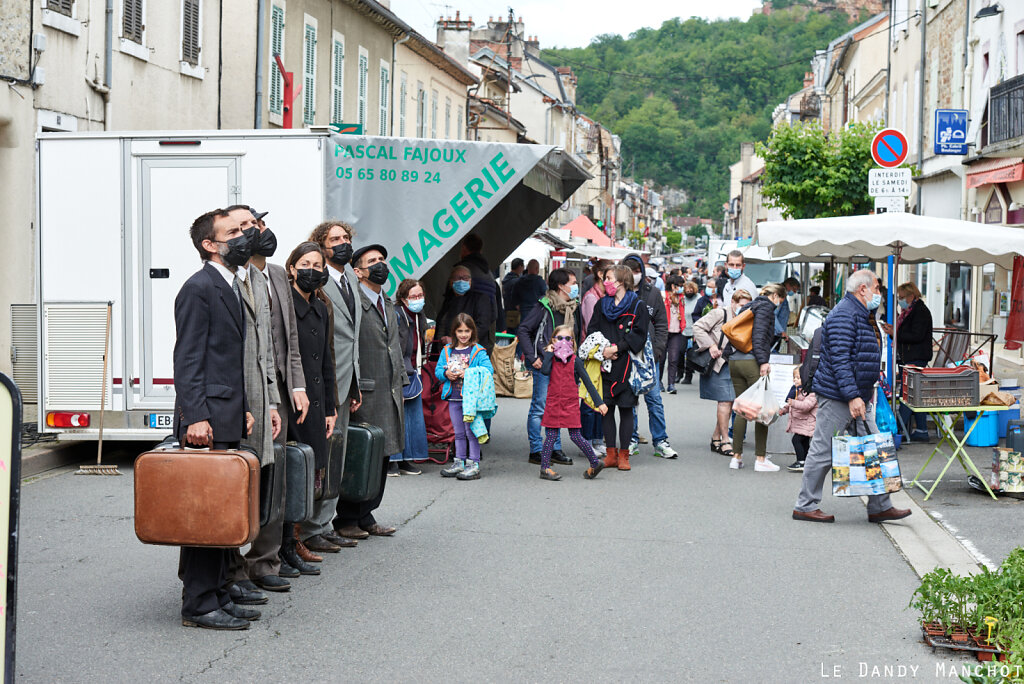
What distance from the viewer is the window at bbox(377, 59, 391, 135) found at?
30.0m

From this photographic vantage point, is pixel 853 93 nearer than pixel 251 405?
No

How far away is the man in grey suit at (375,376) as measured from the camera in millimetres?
7984

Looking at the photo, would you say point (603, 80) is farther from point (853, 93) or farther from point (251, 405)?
point (251, 405)

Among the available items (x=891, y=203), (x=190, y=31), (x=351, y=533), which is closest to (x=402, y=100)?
(x=190, y=31)

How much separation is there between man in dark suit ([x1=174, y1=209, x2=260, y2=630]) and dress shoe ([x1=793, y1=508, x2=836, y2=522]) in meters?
4.50

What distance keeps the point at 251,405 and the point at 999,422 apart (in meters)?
9.24

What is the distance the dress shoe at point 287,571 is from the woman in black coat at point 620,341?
469 cm

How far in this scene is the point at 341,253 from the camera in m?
7.35

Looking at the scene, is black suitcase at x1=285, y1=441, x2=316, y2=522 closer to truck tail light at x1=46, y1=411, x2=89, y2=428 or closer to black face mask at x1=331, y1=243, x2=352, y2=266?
black face mask at x1=331, y1=243, x2=352, y2=266

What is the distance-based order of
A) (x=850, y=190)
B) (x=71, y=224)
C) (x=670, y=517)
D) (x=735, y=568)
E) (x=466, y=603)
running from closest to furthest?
1. (x=466, y=603)
2. (x=735, y=568)
3. (x=670, y=517)
4. (x=71, y=224)
5. (x=850, y=190)

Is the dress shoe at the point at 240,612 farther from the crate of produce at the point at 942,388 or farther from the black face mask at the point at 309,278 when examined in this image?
the crate of produce at the point at 942,388

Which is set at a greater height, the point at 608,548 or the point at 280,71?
the point at 280,71

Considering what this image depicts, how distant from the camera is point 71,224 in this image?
10.6 m

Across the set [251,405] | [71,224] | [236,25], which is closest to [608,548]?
[251,405]
